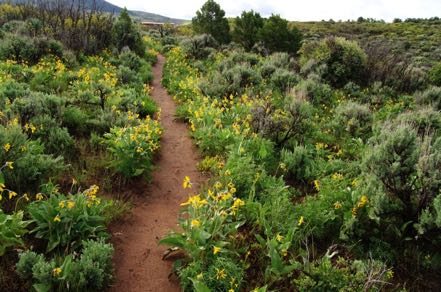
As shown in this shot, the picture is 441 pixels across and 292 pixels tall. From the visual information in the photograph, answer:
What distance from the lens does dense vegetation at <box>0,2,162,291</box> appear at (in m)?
3.48

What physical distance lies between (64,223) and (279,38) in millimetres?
18671

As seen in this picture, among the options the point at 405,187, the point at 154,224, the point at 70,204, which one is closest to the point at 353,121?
the point at 405,187

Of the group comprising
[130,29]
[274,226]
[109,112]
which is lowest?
[274,226]

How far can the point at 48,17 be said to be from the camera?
52.6ft

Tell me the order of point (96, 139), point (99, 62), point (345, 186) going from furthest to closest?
point (99, 62) < point (96, 139) < point (345, 186)

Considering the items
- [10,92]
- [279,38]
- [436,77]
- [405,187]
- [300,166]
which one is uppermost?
[279,38]

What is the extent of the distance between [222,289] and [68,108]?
5.54 meters

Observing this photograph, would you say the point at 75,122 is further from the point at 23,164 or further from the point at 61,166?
the point at 23,164

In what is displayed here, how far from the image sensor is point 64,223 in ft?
12.9

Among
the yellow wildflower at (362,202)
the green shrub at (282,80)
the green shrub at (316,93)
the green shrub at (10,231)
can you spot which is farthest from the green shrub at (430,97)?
the green shrub at (10,231)

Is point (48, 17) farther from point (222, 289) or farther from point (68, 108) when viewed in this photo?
point (222, 289)

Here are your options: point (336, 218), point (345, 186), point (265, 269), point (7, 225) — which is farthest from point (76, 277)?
point (345, 186)

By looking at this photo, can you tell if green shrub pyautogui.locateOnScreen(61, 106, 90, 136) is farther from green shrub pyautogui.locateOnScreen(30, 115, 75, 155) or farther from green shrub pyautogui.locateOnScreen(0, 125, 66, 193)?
green shrub pyautogui.locateOnScreen(0, 125, 66, 193)

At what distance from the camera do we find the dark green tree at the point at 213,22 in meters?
23.2
